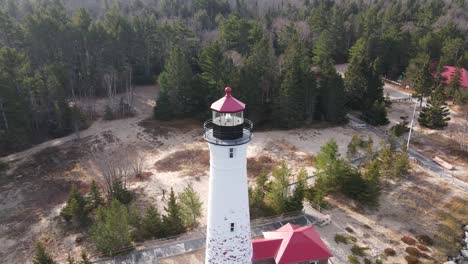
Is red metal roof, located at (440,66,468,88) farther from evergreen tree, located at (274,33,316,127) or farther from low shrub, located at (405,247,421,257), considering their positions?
low shrub, located at (405,247,421,257)

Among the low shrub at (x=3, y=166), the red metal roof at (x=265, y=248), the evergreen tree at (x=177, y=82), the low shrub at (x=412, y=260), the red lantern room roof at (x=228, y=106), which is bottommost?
the low shrub at (x=3, y=166)

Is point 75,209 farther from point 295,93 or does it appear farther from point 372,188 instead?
point 295,93

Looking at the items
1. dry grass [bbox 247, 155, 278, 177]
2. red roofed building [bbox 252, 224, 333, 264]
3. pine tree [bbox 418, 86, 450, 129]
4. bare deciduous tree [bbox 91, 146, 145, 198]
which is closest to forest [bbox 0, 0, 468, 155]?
pine tree [bbox 418, 86, 450, 129]

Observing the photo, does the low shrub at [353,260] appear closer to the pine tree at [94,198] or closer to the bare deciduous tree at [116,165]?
the bare deciduous tree at [116,165]

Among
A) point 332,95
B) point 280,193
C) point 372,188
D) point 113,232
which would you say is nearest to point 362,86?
point 332,95

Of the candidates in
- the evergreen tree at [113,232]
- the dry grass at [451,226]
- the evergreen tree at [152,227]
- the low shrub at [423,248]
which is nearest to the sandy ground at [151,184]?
the dry grass at [451,226]

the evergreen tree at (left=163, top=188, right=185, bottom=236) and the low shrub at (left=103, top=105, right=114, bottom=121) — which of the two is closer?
the evergreen tree at (left=163, top=188, right=185, bottom=236)
